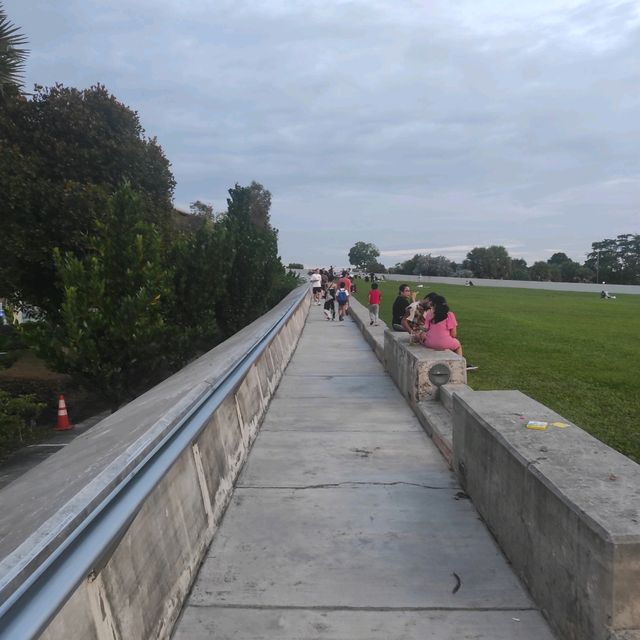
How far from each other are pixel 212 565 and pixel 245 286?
1404 centimetres

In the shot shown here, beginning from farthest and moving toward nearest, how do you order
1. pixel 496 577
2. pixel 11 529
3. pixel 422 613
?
pixel 496 577 → pixel 422 613 → pixel 11 529

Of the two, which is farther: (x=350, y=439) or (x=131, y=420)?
(x=350, y=439)

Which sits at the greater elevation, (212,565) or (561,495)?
(561,495)

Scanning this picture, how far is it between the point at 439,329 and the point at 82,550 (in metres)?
6.25

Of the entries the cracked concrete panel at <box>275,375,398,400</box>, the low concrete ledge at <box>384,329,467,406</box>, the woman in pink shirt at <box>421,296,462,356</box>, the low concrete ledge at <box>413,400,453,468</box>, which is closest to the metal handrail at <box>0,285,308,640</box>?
the low concrete ledge at <box>413,400,453,468</box>

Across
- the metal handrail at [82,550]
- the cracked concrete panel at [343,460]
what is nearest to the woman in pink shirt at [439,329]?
the cracked concrete panel at [343,460]

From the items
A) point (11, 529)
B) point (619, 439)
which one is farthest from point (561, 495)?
point (619, 439)

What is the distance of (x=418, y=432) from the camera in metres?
6.04

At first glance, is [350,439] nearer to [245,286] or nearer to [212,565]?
[212,565]

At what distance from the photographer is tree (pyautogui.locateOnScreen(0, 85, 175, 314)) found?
1750 cm

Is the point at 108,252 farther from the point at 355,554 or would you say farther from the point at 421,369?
the point at 355,554

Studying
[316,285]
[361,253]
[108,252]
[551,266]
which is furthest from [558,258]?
[108,252]

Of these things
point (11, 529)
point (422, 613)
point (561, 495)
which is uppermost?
point (11, 529)

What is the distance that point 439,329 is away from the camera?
7527 millimetres
